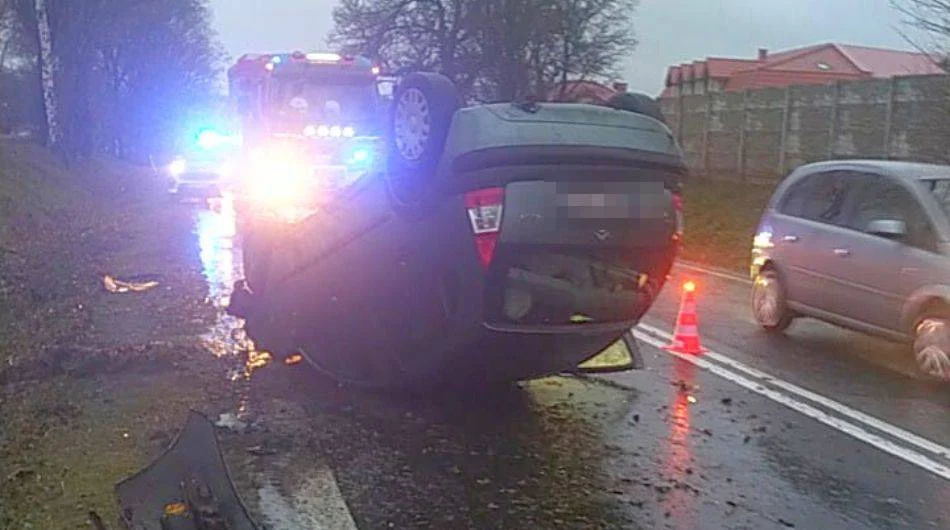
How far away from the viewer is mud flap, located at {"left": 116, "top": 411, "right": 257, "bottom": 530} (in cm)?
493

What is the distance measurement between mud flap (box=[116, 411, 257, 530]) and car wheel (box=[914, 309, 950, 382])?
5797 mm

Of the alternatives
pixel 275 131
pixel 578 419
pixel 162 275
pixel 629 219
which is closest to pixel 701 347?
pixel 578 419

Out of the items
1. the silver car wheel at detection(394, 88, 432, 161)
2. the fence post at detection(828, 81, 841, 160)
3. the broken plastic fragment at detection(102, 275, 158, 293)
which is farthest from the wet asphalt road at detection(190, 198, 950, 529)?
the fence post at detection(828, 81, 841, 160)

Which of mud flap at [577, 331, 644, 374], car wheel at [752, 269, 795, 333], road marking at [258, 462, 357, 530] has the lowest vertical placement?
Result: car wheel at [752, 269, 795, 333]

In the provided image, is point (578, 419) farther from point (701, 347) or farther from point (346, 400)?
point (701, 347)

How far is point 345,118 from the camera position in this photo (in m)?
18.8

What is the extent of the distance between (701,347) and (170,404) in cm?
470

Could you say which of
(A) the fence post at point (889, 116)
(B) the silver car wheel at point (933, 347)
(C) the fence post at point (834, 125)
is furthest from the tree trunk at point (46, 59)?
(B) the silver car wheel at point (933, 347)

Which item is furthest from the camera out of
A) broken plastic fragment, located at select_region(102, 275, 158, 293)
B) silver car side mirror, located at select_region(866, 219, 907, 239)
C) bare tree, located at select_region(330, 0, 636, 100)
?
bare tree, located at select_region(330, 0, 636, 100)

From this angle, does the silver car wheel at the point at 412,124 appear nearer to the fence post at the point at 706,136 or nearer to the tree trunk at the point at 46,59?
the fence post at the point at 706,136

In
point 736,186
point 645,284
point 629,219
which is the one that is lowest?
point 736,186

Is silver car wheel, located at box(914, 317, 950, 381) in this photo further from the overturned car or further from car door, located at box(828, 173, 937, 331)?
A: the overturned car

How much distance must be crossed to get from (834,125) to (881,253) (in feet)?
48.5

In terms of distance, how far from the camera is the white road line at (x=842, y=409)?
22.6ft
